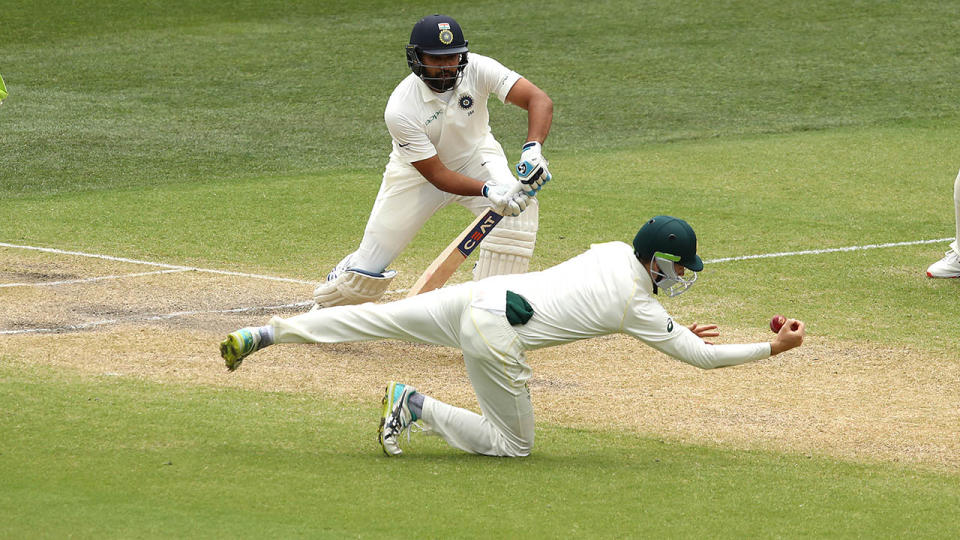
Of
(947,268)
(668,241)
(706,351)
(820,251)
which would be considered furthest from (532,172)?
(947,268)

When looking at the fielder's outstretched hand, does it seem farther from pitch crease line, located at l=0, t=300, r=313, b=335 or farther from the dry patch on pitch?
pitch crease line, located at l=0, t=300, r=313, b=335

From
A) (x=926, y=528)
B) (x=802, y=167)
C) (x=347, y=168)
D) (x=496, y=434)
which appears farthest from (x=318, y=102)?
(x=926, y=528)

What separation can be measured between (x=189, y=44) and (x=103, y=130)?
16.4 ft

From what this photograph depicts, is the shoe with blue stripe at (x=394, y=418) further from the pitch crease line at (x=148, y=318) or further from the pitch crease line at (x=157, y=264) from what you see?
the pitch crease line at (x=157, y=264)

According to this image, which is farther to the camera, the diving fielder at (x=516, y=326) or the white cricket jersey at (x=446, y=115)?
the white cricket jersey at (x=446, y=115)

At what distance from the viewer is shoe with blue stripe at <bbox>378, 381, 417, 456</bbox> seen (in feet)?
21.8

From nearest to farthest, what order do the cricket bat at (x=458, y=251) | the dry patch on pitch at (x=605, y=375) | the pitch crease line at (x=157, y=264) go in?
the dry patch on pitch at (x=605, y=375)
the cricket bat at (x=458, y=251)
the pitch crease line at (x=157, y=264)

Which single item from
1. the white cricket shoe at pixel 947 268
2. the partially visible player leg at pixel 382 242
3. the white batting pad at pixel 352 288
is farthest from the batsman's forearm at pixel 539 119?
the white cricket shoe at pixel 947 268

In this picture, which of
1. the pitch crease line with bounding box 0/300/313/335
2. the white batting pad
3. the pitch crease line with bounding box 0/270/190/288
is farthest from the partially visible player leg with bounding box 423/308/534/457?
the pitch crease line with bounding box 0/270/190/288

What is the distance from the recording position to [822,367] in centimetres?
865

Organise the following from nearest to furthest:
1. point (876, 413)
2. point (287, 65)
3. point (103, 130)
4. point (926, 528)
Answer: point (926, 528) → point (876, 413) → point (103, 130) → point (287, 65)

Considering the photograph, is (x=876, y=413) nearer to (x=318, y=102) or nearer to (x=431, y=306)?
(x=431, y=306)

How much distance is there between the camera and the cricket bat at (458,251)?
27.7 ft

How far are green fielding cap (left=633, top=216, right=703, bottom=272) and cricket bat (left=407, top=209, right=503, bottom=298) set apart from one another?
6.94ft
